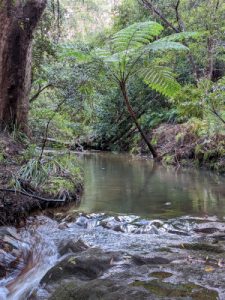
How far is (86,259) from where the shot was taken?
9.05 ft

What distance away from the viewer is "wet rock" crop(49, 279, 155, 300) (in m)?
2.15

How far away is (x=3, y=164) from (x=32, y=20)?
215cm

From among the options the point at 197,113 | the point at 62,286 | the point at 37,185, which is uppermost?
the point at 197,113

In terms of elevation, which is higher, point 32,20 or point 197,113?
point 32,20

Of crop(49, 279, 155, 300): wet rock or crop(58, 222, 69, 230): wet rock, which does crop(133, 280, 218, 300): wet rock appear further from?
crop(58, 222, 69, 230): wet rock

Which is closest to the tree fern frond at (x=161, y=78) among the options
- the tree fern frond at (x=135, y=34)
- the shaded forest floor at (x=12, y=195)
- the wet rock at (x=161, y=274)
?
the tree fern frond at (x=135, y=34)

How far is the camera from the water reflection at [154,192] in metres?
4.42

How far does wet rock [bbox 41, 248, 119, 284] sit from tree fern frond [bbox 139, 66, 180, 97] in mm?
6399

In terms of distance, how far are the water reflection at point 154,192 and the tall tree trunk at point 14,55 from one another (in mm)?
1551

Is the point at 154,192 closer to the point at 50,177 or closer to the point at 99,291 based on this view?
the point at 50,177

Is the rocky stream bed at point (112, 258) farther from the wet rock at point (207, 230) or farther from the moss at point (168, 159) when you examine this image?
the moss at point (168, 159)

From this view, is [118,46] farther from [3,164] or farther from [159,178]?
[3,164]

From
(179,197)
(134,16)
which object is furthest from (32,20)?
(134,16)

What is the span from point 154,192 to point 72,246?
2519 millimetres
